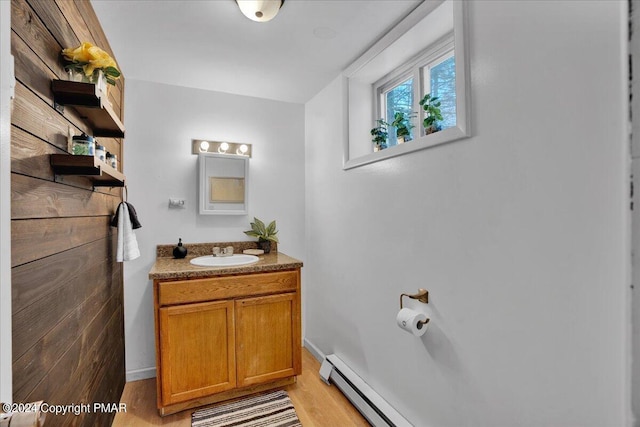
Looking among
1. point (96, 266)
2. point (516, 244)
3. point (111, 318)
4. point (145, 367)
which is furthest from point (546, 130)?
point (145, 367)

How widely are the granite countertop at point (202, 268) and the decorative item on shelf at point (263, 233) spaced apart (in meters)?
0.07

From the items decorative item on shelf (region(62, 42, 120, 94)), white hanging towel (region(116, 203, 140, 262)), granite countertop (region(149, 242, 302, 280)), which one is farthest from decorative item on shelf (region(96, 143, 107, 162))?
granite countertop (region(149, 242, 302, 280))

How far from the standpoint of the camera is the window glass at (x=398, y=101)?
1.96m

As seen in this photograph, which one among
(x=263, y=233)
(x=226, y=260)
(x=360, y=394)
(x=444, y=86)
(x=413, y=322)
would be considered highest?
(x=444, y=86)

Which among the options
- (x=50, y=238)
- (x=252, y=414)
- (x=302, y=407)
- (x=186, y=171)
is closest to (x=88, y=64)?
(x=50, y=238)

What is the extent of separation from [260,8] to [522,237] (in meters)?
1.54

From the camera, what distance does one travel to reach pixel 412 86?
1931 millimetres

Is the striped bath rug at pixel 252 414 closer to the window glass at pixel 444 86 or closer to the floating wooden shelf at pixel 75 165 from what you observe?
the floating wooden shelf at pixel 75 165

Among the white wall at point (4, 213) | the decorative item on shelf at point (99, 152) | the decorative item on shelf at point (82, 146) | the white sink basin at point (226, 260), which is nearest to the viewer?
the white wall at point (4, 213)

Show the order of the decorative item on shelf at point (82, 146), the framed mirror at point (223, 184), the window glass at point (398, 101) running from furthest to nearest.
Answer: the framed mirror at point (223, 184) → the window glass at point (398, 101) → the decorative item on shelf at point (82, 146)

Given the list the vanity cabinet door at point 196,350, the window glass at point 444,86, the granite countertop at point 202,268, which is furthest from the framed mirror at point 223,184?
the window glass at point 444,86

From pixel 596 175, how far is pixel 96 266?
6.80ft

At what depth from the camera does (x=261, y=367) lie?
2.08 m

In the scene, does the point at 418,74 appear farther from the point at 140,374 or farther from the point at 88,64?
the point at 140,374
